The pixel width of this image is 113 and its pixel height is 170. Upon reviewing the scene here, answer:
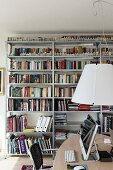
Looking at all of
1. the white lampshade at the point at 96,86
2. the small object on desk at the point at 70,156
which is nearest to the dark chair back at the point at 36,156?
the small object on desk at the point at 70,156

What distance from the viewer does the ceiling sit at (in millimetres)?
3344

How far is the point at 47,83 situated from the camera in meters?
4.54

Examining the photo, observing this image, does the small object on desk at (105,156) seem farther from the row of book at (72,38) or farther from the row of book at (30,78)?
the row of book at (72,38)

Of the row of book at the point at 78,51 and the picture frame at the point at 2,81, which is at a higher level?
the row of book at the point at 78,51

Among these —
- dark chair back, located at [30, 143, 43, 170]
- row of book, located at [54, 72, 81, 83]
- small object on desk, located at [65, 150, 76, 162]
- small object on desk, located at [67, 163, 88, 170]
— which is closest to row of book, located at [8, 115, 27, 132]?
row of book, located at [54, 72, 81, 83]

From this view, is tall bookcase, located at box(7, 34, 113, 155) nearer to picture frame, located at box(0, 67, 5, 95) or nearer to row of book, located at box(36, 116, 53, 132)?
row of book, located at box(36, 116, 53, 132)

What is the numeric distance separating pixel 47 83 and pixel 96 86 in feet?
8.43

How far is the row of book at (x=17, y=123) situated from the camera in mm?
4523

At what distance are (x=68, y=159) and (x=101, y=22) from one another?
2848 millimetres

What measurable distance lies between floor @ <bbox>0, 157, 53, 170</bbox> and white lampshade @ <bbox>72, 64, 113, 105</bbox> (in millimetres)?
2409

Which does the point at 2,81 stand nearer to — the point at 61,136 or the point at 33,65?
the point at 33,65

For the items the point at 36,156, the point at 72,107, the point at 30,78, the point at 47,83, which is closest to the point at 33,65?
the point at 30,78

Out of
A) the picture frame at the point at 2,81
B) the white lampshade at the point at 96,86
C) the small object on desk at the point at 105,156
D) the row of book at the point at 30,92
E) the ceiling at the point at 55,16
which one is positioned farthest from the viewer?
the picture frame at the point at 2,81

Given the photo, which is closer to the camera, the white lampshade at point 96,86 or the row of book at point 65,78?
the white lampshade at point 96,86
